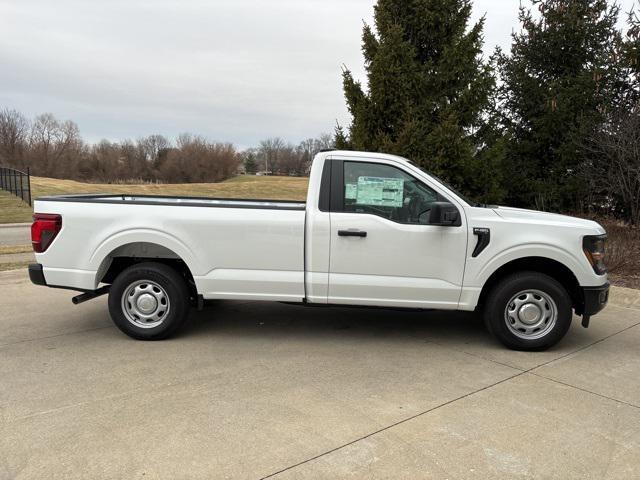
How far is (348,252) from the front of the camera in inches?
184

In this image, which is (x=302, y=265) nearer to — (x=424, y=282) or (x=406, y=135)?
(x=424, y=282)

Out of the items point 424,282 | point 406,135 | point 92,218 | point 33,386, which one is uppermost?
point 406,135

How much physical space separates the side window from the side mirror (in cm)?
20

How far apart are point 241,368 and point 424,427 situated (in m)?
1.71

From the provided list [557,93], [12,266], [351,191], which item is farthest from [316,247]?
[557,93]

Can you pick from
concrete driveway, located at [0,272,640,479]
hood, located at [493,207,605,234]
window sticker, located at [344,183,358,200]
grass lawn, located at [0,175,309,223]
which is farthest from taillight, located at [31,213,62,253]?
grass lawn, located at [0,175,309,223]

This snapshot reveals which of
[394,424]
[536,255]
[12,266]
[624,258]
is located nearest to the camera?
[394,424]

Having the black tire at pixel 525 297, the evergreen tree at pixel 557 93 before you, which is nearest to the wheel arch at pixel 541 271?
the black tire at pixel 525 297

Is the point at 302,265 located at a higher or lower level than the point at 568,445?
higher

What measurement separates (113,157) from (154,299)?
304ft

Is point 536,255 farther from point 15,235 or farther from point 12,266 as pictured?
point 15,235

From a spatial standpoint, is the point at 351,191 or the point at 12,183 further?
the point at 12,183

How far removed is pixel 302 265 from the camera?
15.6 feet

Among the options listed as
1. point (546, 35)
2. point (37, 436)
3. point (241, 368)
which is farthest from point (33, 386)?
point (546, 35)
